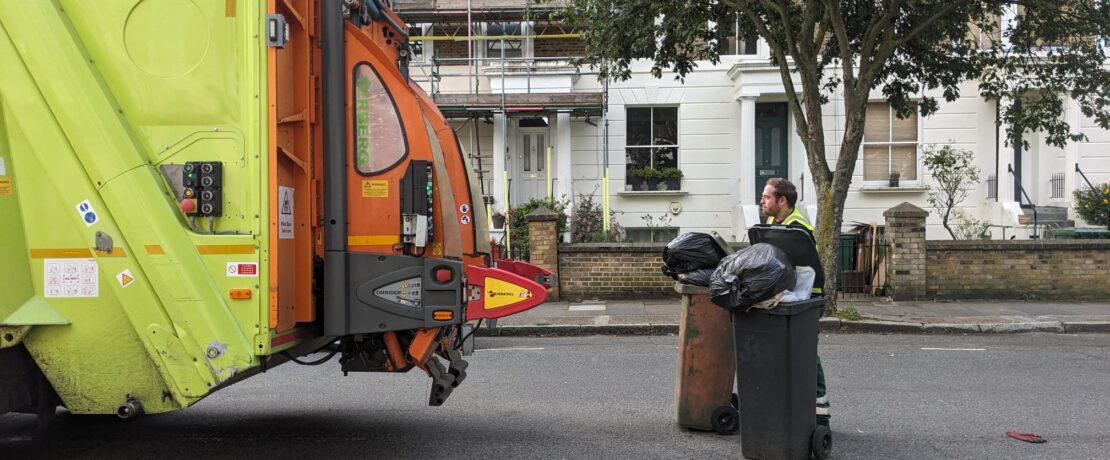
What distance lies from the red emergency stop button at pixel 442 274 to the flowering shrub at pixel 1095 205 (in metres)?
15.5

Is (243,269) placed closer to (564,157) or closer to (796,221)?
(796,221)

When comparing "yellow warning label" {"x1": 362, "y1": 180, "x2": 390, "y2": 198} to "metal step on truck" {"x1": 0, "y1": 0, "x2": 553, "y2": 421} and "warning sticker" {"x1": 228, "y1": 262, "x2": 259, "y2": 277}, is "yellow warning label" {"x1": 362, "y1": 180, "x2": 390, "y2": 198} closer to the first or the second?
"metal step on truck" {"x1": 0, "y1": 0, "x2": 553, "y2": 421}

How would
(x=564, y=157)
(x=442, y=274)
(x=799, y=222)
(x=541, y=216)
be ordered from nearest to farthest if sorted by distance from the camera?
1. (x=442, y=274)
2. (x=799, y=222)
3. (x=541, y=216)
4. (x=564, y=157)

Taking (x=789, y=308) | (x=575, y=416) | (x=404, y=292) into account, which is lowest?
(x=575, y=416)

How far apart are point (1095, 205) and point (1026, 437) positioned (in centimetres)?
1281

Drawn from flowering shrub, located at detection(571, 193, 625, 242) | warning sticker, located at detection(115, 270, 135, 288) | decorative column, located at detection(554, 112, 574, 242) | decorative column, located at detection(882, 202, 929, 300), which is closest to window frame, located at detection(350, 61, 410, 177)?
warning sticker, located at detection(115, 270, 135, 288)

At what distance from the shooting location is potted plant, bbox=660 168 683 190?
16.4 meters

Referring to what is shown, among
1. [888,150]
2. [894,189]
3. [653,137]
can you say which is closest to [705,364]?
[653,137]

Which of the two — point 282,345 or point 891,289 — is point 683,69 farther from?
point 282,345

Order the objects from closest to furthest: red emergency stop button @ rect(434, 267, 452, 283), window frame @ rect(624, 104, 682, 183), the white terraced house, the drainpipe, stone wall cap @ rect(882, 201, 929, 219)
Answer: the drainpipe
red emergency stop button @ rect(434, 267, 452, 283)
stone wall cap @ rect(882, 201, 929, 219)
the white terraced house
window frame @ rect(624, 104, 682, 183)

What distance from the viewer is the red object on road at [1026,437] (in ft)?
16.6

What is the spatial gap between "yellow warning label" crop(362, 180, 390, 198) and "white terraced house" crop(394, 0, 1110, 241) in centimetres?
1175

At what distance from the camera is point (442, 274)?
4.18m

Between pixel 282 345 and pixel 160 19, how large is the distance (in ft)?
5.48
